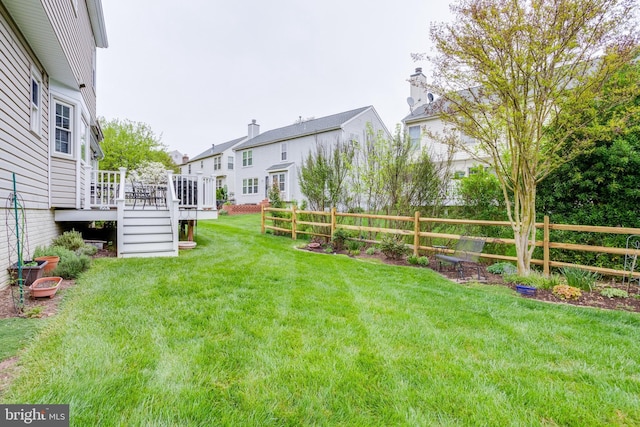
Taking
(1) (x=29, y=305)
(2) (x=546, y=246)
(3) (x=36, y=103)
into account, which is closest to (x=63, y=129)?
(3) (x=36, y=103)

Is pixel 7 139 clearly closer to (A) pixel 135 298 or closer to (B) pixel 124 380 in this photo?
(A) pixel 135 298

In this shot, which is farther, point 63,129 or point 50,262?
point 63,129

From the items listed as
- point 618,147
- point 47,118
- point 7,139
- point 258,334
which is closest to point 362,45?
point 618,147

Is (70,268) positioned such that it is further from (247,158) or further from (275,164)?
(247,158)

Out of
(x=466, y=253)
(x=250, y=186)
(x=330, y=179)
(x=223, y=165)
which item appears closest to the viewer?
(x=466, y=253)

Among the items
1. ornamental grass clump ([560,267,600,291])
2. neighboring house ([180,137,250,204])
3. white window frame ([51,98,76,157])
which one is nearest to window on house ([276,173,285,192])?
neighboring house ([180,137,250,204])

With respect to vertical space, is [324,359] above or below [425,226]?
below

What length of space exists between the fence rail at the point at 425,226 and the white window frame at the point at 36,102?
6719mm

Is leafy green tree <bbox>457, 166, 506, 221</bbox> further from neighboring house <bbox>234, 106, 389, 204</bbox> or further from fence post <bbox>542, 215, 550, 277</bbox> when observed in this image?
neighboring house <bbox>234, 106, 389, 204</bbox>

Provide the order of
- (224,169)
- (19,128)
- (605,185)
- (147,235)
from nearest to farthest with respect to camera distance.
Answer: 1. (19,128)
2. (605,185)
3. (147,235)
4. (224,169)

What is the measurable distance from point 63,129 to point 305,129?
17.3 meters

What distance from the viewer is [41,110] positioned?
239 inches

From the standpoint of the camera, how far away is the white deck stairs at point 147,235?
281 inches

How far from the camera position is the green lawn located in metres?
2.01
